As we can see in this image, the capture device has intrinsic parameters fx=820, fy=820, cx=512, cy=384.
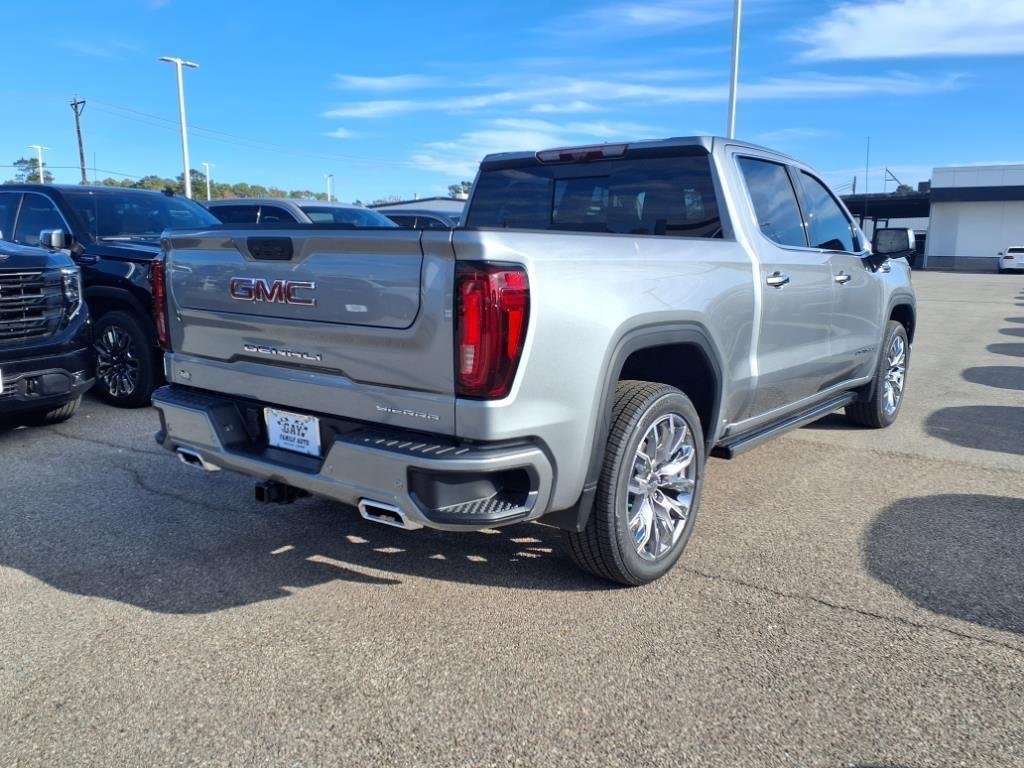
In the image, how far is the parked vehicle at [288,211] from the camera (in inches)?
433

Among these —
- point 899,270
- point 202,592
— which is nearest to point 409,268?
point 202,592

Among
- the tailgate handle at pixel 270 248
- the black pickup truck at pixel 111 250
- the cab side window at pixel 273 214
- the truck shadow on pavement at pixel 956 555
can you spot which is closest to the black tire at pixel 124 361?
the black pickup truck at pixel 111 250

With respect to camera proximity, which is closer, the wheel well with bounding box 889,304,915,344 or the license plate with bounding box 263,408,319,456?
the license plate with bounding box 263,408,319,456

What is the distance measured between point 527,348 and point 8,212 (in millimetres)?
6974

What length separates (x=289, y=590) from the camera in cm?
352

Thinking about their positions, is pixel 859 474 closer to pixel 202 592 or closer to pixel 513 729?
pixel 513 729

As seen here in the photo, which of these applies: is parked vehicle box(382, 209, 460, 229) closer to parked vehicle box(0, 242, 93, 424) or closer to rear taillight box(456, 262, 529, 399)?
parked vehicle box(0, 242, 93, 424)

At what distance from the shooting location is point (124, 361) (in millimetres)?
6836

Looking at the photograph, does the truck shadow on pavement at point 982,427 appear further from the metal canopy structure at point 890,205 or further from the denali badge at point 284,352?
the metal canopy structure at point 890,205

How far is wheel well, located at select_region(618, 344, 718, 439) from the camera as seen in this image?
3770mm

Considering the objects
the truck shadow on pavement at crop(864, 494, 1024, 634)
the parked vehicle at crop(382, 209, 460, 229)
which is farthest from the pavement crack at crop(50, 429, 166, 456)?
the parked vehicle at crop(382, 209, 460, 229)

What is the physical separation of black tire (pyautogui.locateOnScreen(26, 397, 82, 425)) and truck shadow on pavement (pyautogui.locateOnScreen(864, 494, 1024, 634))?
563 centimetres

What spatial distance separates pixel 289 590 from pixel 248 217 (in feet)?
29.0

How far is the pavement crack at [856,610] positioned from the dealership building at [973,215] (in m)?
47.1
